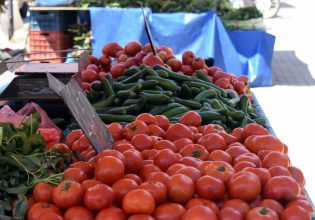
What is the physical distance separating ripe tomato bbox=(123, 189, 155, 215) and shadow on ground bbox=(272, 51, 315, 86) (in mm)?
7381

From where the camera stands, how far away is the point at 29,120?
7.80 feet

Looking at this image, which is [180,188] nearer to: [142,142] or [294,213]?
[294,213]

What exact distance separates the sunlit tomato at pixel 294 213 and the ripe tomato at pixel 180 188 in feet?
1.13

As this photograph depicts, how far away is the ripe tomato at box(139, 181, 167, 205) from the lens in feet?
6.22

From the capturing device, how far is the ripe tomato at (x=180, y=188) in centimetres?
191

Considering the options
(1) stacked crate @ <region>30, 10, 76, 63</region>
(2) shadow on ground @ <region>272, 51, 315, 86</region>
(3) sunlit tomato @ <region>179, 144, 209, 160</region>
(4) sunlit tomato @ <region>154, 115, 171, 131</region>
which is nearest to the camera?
(3) sunlit tomato @ <region>179, 144, 209, 160</region>

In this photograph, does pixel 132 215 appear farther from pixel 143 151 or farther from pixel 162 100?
pixel 162 100

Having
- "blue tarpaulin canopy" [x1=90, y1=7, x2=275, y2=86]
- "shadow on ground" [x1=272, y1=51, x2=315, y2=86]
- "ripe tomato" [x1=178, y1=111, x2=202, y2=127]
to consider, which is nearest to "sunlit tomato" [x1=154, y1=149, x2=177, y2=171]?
"ripe tomato" [x1=178, y1=111, x2=202, y2=127]

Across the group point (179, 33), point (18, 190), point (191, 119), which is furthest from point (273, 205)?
point (179, 33)

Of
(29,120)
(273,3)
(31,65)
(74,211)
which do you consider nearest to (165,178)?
(74,211)

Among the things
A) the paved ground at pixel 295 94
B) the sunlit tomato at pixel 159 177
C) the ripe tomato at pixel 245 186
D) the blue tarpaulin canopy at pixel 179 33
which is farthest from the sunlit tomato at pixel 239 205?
the blue tarpaulin canopy at pixel 179 33

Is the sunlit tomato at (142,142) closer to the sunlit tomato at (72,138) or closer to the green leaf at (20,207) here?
the sunlit tomato at (72,138)

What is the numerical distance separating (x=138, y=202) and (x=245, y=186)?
40cm

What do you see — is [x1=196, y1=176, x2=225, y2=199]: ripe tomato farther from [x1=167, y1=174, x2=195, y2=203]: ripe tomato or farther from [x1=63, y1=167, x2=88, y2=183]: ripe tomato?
[x1=63, y1=167, x2=88, y2=183]: ripe tomato
